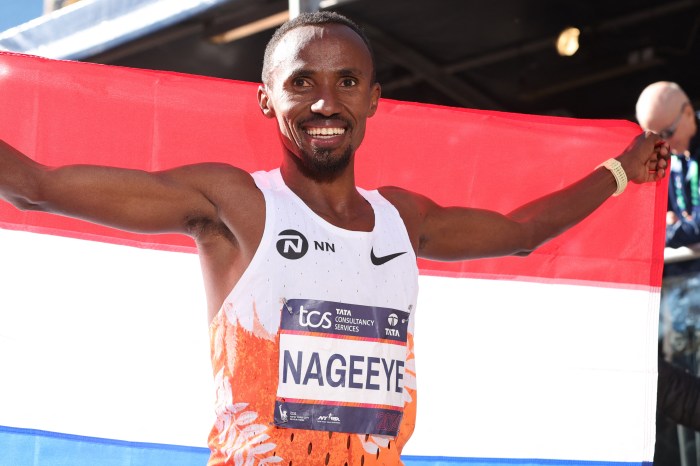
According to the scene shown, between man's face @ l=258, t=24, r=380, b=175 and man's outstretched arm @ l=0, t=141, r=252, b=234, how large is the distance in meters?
0.21

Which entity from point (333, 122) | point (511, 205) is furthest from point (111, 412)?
Result: point (511, 205)

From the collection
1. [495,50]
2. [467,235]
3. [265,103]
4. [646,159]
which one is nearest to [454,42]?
[495,50]

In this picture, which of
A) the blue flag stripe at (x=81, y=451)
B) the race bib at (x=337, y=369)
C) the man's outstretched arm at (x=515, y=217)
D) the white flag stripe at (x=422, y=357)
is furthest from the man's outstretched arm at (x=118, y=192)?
the blue flag stripe at (x=81, y=451)

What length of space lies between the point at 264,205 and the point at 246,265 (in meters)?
0.18

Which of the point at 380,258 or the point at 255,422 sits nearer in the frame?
the point at 255,422

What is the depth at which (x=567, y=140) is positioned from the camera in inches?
159

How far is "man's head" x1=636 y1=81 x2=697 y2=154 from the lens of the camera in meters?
5.01

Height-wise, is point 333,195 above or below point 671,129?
below

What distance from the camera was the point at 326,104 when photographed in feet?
9.25

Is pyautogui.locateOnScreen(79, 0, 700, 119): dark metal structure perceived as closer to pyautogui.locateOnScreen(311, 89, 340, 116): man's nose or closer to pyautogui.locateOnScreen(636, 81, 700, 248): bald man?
pyautogui.locateOnScreen(636, 81, 700, 248): bald man

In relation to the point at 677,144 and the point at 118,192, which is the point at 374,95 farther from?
the point at 677,144

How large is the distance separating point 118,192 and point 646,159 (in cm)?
200

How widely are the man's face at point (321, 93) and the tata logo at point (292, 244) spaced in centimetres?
25

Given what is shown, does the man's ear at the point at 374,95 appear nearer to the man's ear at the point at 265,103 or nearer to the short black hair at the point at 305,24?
the short black hair at the point at 305,24
